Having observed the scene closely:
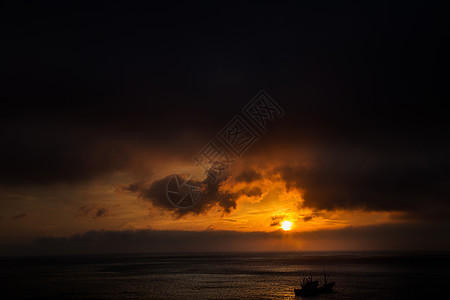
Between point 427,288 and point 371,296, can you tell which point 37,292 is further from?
point 427,288

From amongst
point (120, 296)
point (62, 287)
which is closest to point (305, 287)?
point (120, 296)

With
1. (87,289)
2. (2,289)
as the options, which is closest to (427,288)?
(87,289)

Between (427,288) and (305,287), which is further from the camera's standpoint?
(427,288)

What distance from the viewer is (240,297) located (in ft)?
266

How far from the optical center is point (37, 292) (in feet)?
298

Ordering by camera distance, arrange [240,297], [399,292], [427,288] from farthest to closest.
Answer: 1. [427,288]
2. [399,292]
3. [240,297]

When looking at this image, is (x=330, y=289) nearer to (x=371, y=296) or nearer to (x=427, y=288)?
(x=371, y=296)

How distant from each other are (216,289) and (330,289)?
30.1m

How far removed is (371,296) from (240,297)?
30549 millimetres

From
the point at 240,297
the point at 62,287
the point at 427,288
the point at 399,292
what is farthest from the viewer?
the point at 62,287

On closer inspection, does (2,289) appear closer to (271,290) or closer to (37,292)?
(37,292)

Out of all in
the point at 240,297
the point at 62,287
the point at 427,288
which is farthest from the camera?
the point at 62,287

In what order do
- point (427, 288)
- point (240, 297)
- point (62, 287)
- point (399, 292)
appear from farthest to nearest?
1. point (62, 287)
2. point (427, 288)
3. point (399, 292)
4. point (240, 297)

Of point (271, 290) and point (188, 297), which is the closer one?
point (188, 297)
